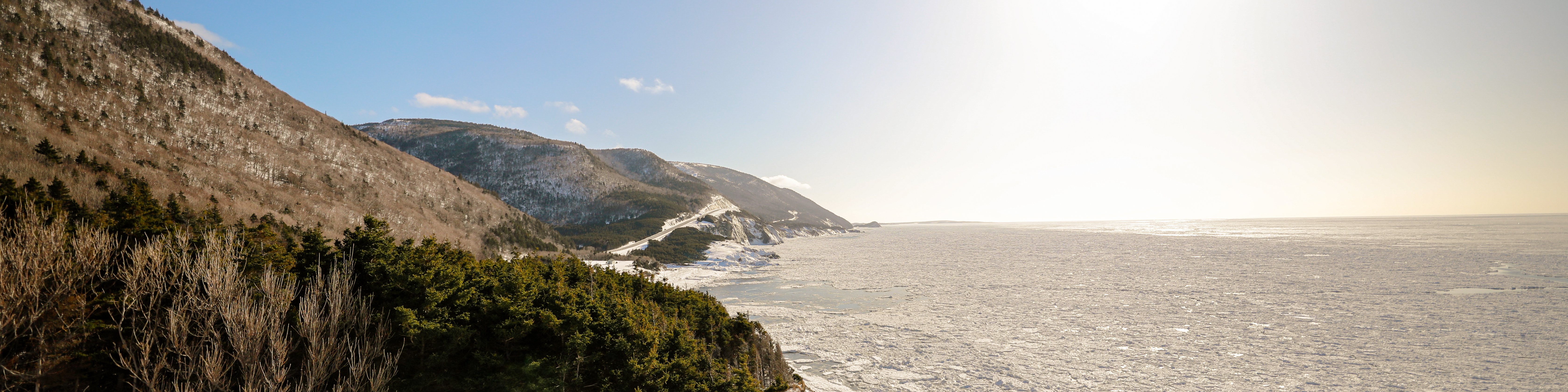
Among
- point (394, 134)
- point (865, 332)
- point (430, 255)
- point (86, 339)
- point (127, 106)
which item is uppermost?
point (394, 134)

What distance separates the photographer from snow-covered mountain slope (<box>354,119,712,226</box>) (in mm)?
99812

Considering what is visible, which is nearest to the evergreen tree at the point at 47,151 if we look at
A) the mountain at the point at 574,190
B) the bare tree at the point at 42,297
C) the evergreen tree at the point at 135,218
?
the evergreen tree at the point at 135,218

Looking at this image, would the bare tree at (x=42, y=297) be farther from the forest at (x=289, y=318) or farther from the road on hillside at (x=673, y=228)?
the road on hillside at (x=673, y=228)

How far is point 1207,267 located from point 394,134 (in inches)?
7325

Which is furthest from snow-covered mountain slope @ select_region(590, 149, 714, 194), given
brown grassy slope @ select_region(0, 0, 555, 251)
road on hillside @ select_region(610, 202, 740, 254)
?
brown grassy slope @ select_region(0, 0, 555, 251)

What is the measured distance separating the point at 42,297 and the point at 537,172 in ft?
366

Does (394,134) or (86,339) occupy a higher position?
(394,134)

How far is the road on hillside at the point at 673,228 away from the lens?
62.6m

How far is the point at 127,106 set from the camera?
31.9 meters

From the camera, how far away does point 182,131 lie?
111 feet

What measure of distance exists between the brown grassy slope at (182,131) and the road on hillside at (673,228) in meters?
14.9

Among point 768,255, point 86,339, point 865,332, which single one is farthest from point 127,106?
point 768,255

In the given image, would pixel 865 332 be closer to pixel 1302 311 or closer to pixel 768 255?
pixel 1302 311

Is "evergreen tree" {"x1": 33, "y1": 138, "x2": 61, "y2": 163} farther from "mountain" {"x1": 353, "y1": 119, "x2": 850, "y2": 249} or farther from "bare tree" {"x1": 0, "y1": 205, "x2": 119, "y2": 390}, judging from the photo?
"mountain" {"x1": 353, "y1": 119, "x2": 850, "y2": 249}
